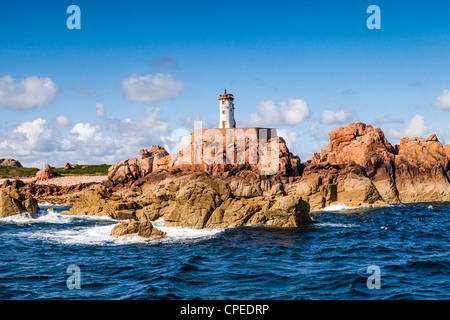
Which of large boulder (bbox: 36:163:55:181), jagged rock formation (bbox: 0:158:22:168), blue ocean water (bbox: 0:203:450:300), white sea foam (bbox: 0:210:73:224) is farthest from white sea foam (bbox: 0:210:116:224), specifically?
jagged rock formation (bbox: 0:158:22:168)

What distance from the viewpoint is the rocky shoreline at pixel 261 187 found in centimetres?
3878

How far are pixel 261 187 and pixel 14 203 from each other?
37545 millimetres

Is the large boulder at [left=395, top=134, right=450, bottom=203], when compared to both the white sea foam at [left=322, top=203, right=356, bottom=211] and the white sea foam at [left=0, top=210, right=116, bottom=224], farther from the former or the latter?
the white sea foam at [left=0, top=210, right=116, bottom=224]

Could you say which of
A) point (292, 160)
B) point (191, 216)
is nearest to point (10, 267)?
point (191, 216)

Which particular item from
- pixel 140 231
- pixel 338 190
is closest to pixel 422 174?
pixel 338 190

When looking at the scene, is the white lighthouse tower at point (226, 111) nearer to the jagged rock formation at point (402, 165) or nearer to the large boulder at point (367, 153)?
the large boulder at point (367, 153)

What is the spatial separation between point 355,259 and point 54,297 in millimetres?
17010

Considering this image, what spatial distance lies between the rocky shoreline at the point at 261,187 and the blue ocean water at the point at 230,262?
242 cm

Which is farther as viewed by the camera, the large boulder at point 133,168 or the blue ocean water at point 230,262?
the large boulder at point 133,168

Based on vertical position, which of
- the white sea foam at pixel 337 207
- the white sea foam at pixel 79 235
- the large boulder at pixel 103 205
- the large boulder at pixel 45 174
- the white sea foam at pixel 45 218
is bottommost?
the white sea foam at pixel 337 207

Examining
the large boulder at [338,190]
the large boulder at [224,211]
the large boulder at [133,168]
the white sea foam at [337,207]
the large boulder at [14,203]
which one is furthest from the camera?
the large boulder at [133,168]

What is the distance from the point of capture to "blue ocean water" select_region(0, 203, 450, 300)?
62.8 ft

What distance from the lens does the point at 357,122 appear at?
83875 millimetres

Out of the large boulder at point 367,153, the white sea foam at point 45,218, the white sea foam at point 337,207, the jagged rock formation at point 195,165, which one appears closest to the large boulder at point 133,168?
the jagged rock formation at point 195,165
